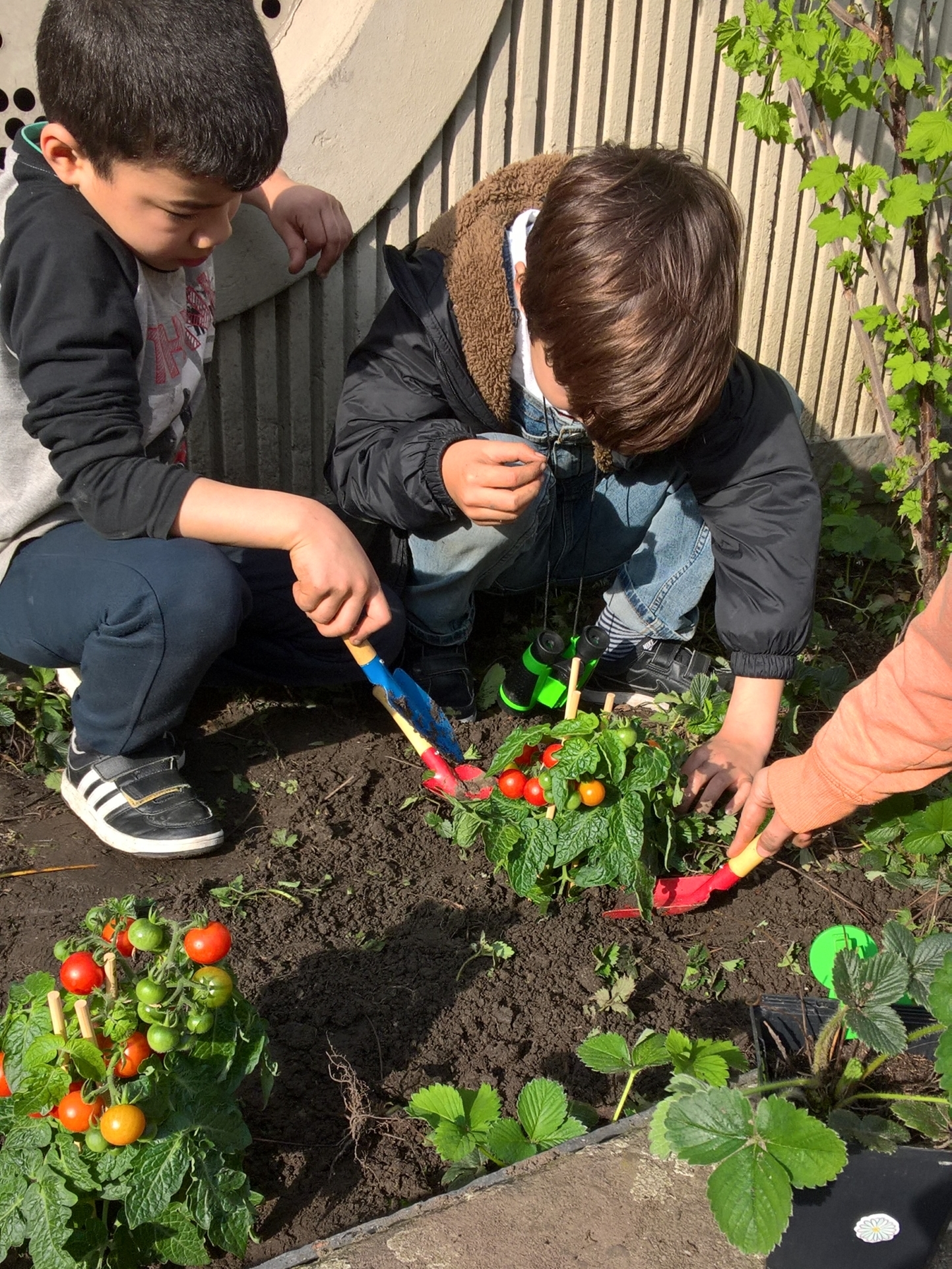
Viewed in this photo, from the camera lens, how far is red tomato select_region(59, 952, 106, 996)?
122 cm

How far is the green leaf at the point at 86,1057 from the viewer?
3.93 feet

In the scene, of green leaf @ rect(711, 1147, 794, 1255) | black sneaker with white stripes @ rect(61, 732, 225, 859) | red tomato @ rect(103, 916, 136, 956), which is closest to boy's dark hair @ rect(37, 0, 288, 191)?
black sneaker with white stripes @ rect(61, 732, 225, 859)

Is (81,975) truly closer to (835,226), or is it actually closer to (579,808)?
(579,808)

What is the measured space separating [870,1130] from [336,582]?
45.3 inches

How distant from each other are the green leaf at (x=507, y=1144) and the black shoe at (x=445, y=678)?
123 centimetres

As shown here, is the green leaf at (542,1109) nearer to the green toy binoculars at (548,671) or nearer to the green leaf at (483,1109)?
the green leaf at (483,1109)

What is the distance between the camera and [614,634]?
2842 mm

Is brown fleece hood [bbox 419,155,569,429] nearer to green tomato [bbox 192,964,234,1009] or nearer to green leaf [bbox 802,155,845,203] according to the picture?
green leaf [bbox 802,155,845,203]

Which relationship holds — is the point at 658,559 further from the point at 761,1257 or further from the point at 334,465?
the point at 761,1257

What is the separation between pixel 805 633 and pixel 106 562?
1.45 meters

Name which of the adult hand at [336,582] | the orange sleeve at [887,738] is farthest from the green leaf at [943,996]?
the adult hand at [336,582]

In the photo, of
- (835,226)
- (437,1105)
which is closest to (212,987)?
(437,1105)

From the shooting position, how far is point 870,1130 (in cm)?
128

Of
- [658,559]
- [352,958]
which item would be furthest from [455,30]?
[352,958]
